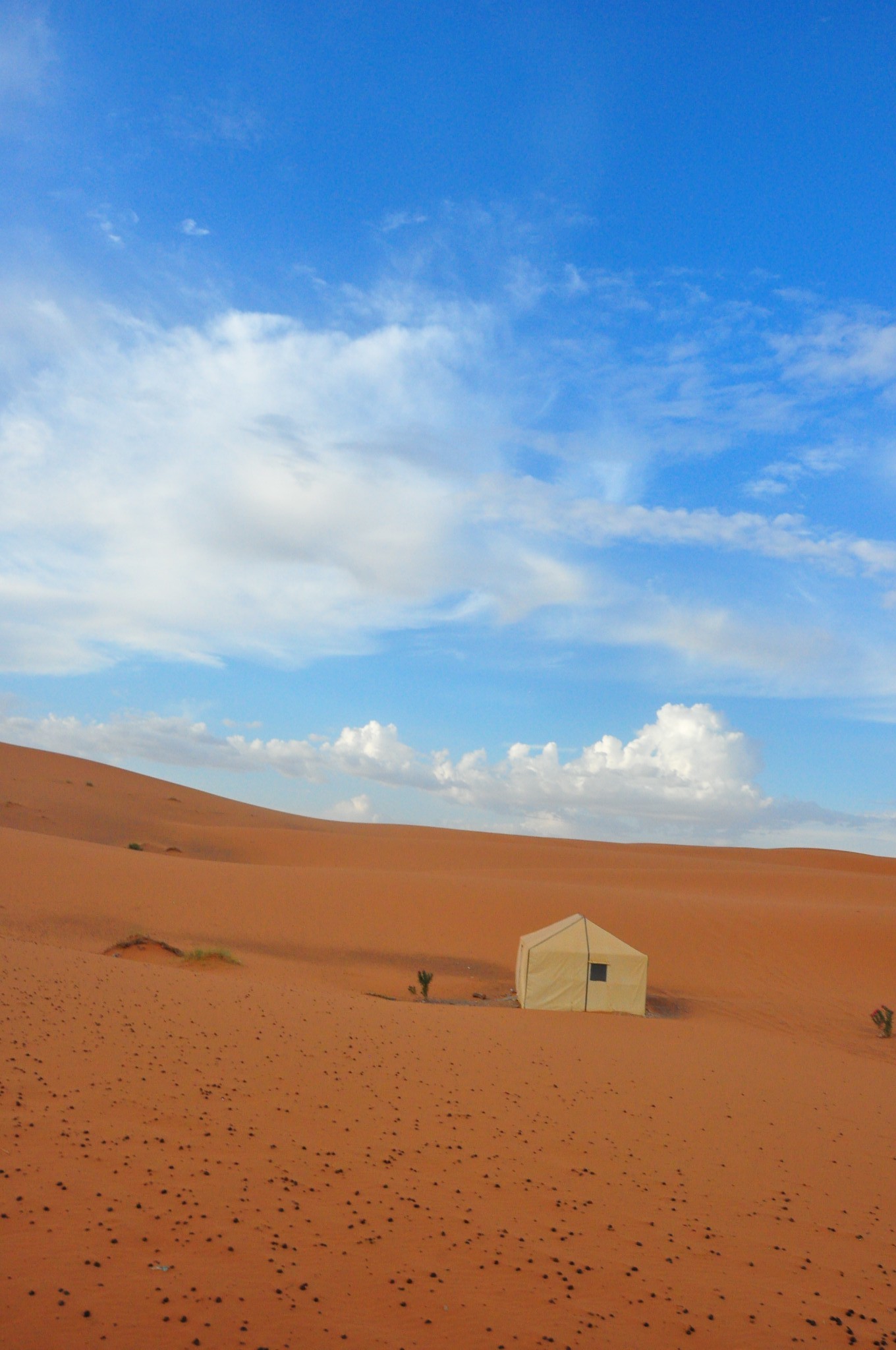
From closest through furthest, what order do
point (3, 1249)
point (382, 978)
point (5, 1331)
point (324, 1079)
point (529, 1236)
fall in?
1. point (5, 1331)
2. point (3, 1249)
3. point (529, 1236)
4. point (324, 1079)
5. point (382, 978)

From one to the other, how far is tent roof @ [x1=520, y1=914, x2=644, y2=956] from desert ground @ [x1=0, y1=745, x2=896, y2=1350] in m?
1.79

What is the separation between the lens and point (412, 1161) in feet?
26.3

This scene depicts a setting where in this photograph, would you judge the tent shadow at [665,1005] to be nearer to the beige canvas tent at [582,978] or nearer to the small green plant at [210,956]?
the beige canvas tent at [582,978]

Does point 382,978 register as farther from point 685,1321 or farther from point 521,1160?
point 685,1321

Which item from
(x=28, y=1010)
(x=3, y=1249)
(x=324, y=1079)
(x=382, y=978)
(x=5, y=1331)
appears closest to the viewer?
(x=5, y=1331)

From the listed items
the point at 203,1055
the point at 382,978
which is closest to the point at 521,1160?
the point at 203,1055

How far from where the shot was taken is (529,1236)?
22.2ft

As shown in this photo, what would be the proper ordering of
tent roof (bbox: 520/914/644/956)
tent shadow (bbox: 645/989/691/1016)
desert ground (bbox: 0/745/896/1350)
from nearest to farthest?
desert ground (bbox: 0/745/896/1350) < tent roof (bbox: 520/914/644/956) < tent shadow (bbox: 645/989/691/1016)

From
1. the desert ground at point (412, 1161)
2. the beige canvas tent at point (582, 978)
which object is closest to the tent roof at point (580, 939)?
the beige canvas tent at point (582, 978)

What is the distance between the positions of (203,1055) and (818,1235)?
678 cm

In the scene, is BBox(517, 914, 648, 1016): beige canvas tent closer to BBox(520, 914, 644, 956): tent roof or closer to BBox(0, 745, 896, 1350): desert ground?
BBox(520, 914, 644, 956): tent roof

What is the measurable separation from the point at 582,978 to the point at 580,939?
0.84 metres

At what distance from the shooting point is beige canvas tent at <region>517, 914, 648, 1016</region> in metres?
19.6

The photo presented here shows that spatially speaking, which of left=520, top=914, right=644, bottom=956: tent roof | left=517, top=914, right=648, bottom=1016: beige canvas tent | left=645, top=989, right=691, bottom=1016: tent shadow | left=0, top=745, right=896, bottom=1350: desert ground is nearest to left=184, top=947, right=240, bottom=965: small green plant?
left=0, top=745, right=896, bottom=1350: desert ground
